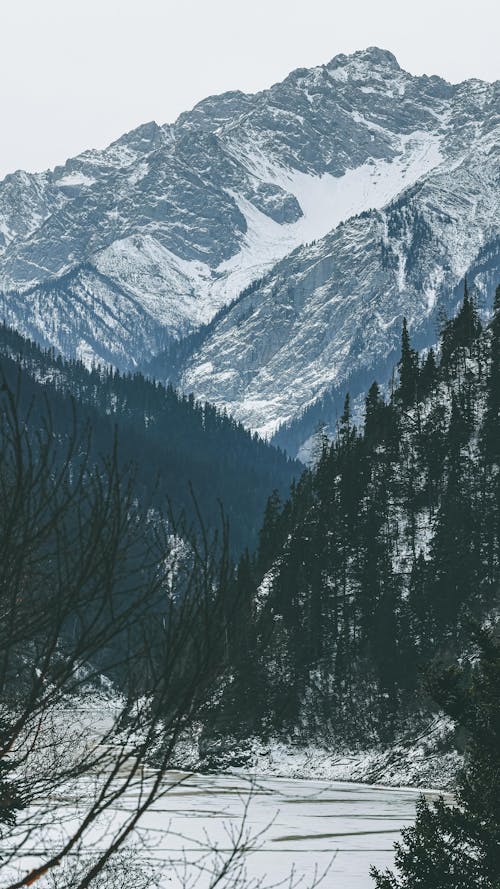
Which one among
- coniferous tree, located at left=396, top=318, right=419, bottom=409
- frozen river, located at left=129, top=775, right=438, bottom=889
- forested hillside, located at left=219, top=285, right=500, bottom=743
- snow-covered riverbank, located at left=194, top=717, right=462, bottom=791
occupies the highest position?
coniferous tree, located at left=396, top=318, right=419, bottom=409

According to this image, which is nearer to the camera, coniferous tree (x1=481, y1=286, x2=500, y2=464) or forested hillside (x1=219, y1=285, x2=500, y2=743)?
forested hillside (x1=219, y1=285, x2=500, y2=743)

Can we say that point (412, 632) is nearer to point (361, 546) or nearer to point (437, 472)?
point (361, 546)

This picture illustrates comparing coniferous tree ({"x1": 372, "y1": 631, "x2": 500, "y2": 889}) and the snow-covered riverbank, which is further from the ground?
the snow-covered riverbank

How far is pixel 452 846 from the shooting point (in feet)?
65.7

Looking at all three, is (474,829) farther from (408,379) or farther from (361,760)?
(408,379)

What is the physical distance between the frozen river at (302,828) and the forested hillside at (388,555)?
14.9 m

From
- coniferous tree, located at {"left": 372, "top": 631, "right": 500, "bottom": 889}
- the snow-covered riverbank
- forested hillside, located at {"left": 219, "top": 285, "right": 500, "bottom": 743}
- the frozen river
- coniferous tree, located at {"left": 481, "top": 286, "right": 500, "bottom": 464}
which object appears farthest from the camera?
coniferous tree, located at {"left": 481, "top": 286, "right": 500, "bottom": 464}

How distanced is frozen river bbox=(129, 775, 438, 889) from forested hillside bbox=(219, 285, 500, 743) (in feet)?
48.9

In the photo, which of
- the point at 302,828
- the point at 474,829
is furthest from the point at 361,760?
the point at 474,829

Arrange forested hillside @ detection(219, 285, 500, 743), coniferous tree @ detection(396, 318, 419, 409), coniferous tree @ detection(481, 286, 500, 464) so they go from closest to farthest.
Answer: forested hillside @ detection(219, 285, 500, 743)
coniferous tree @ detection(481, 286, 500, 464)
coniferous tree @ detection(396, 318, 419, 409)

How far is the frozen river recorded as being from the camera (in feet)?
137

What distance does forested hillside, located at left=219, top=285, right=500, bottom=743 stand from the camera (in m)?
93.9

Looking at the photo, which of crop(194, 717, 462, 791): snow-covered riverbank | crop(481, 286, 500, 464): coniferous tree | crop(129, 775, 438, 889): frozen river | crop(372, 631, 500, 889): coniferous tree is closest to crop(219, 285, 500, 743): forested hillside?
crop(481, 286, 500, 464): coniferous tree

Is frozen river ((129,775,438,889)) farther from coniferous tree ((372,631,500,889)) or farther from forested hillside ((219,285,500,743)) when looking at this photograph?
forested hillside ((219,285,500,743))
